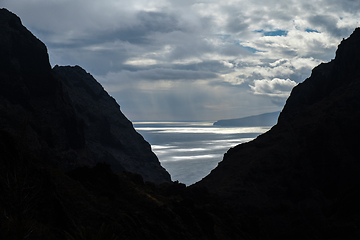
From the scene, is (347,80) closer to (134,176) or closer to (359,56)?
(359,56)

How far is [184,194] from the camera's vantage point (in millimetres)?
47906

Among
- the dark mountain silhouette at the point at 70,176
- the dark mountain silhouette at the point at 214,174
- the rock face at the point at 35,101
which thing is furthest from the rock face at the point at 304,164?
the rock face at the point at 35,101

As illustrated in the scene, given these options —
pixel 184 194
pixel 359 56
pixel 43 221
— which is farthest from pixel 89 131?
pixel 43 221

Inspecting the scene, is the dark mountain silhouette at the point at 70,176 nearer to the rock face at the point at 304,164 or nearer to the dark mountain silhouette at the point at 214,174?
the dark mountain silhouette at the point at 214,174

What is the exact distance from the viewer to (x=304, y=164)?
239 ft

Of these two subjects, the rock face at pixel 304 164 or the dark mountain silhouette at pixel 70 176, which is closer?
the dark mountain silhouette at pixel 70 176

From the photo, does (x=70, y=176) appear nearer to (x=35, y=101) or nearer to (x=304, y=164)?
(x=35, y=101)

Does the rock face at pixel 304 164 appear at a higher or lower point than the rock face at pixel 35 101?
lower

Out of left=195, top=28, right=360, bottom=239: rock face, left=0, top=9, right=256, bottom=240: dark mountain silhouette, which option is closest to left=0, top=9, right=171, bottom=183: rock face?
left=0, top=9, right=256, bottom=240: dark mountain silhouette

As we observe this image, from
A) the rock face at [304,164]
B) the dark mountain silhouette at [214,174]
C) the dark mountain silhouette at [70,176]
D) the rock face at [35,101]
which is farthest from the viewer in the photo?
the rock face at [35,101]

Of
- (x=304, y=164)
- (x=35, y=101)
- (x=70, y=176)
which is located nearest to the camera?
(x=70, y=176)

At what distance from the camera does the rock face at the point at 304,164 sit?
59.5 metres

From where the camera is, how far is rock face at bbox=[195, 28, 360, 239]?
195 feet

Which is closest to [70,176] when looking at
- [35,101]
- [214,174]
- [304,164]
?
[214,174]
